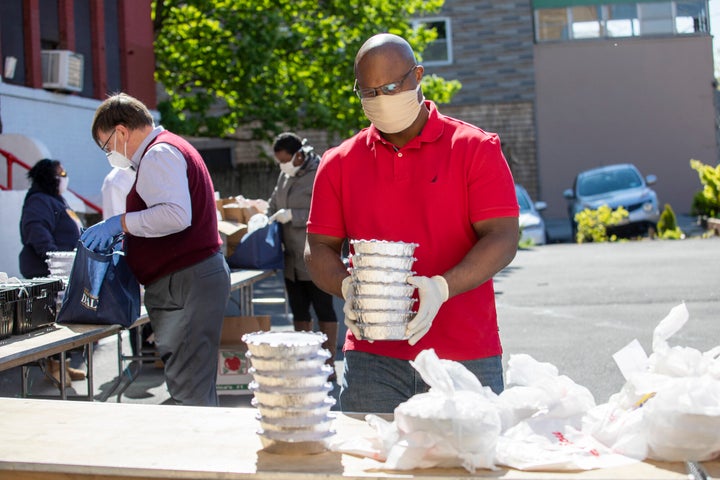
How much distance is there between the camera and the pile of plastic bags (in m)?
2.37

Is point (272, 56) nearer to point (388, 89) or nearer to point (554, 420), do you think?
point (388, 89)

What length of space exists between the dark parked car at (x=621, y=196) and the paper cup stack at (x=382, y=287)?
18.3m

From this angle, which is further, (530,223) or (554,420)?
(530,223)

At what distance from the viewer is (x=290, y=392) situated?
8.22 feet

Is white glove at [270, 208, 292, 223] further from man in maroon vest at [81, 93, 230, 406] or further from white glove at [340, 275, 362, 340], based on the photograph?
white glove at [340, 275, 362, 340]

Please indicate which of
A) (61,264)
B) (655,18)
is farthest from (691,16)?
(61,264)

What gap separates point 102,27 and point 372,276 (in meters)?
14.9

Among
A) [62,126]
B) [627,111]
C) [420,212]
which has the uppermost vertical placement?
[627,111]

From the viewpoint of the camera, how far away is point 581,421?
2.70 m

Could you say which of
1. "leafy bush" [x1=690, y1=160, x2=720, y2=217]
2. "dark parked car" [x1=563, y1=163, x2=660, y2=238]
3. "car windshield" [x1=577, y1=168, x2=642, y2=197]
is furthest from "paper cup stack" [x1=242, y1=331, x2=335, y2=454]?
"leafy bush" [x1=690, y1=160, x2=720, y2=217]

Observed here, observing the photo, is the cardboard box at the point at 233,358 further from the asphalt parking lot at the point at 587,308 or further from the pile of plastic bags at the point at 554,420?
the pile of plastic bags at the point at 554,420

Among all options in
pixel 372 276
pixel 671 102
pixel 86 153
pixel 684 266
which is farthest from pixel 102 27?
pixel 671 102

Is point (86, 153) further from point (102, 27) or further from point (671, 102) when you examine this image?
point (671, 102)

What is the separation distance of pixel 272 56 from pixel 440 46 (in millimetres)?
12782
